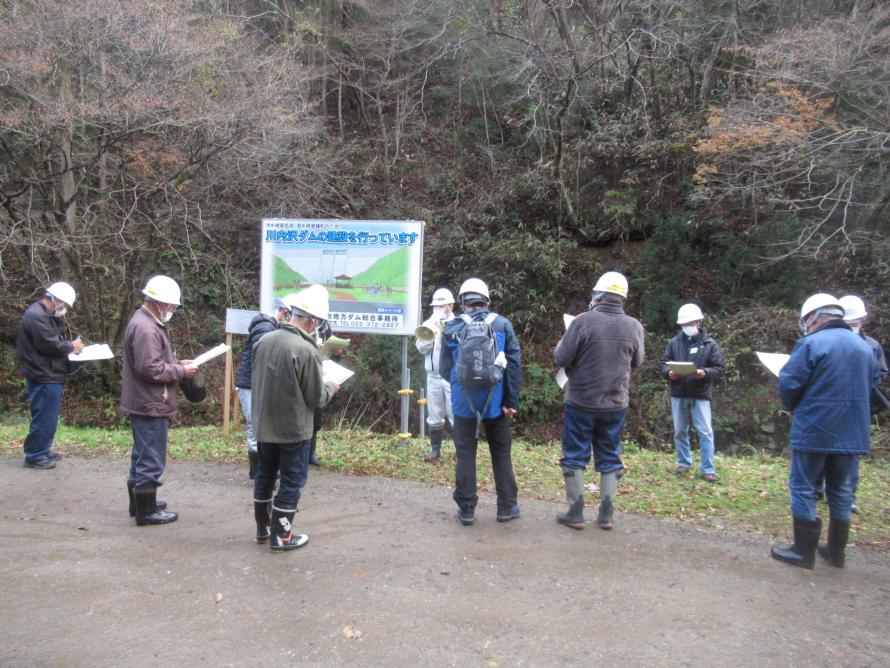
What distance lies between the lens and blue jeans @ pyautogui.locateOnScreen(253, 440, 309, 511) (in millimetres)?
4754

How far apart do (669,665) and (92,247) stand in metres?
12.6

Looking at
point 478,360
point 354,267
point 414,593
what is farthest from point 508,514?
point 354,267

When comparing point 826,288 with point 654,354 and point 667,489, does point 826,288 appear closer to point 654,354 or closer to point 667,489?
point 654,354

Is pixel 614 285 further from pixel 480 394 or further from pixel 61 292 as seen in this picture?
pixel 61 292

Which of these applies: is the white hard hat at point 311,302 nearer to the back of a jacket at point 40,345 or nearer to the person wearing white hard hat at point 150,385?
the person wearing white hard hat at point 150,385

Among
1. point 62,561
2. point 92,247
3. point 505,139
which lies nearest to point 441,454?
point 62,561

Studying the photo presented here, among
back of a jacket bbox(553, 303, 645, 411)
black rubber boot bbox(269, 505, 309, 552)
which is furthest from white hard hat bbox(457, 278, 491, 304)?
black rubber boot bbox(269, 505, 309, 552)

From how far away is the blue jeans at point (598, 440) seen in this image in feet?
17.8

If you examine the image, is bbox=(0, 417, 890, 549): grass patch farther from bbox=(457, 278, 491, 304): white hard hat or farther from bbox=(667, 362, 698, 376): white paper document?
bbox=(457, 278, 491, 304): white hard hat

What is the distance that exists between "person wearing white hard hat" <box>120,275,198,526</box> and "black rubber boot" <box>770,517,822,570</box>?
4883mm

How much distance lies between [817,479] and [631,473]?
9.30 feet

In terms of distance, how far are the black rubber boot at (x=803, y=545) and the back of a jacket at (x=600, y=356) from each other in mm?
1539

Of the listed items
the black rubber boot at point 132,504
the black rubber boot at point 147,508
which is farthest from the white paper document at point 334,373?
the black rubber boot at point 132,504

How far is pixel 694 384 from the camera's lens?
24.4 ft
